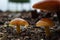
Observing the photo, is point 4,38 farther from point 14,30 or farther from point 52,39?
point 52,39

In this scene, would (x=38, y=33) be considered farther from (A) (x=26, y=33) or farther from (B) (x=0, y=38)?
(B) (x=0, y=38)

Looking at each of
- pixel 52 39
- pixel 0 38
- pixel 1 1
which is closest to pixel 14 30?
pixel 0 38

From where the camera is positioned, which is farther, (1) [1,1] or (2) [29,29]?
(1) [1,1]

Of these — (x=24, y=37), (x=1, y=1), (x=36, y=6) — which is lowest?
(x=1, y=1)

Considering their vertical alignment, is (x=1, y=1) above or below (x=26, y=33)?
below

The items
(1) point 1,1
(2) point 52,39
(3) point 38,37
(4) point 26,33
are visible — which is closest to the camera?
(2) point 52,39

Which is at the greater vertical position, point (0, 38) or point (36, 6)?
point (36, 6)

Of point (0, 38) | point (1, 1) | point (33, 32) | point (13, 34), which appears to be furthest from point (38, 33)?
point (1, 1)

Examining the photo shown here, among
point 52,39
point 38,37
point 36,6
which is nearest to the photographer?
point 36,6

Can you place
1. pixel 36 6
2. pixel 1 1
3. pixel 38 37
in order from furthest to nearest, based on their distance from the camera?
pixel 1 1 < pixel 38 37 < pixel 36 6
